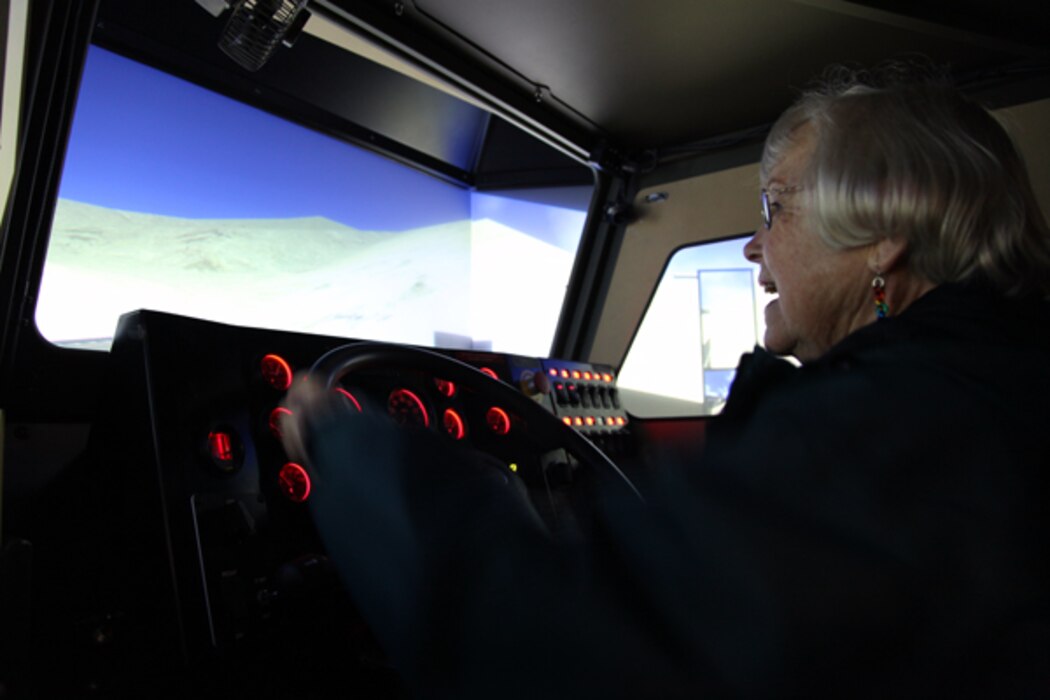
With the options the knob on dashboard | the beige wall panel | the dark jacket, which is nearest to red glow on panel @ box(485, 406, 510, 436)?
the knob on dashboard

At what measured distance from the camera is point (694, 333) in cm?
272

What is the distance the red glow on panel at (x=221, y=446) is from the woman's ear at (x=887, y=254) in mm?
989

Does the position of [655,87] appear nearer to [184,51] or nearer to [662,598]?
[184,51]

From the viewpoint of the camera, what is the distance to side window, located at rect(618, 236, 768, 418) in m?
2.61

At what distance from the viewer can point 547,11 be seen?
6.07 ft

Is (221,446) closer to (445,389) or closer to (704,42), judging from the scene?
(445,389)

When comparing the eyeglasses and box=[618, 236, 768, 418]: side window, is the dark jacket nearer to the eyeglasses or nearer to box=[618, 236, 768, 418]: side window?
the eyeglasses

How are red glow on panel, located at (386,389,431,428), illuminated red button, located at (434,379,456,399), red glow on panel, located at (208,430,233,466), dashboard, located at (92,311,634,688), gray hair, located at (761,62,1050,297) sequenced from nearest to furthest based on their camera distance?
1. gray hair, located at (761,62,1050,297)
2. dashboard, located at (92,311,634,688)
3. red glow on panel, located at (208,430,233,466)
4. red glow on panel, located at (386,389,431,428)
5. illuminated red button, located at (434,379,456,399)

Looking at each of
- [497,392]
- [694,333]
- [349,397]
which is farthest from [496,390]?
[694,333]

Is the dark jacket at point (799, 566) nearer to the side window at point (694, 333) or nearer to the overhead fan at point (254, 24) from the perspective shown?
the overhead fan at point (254, 24)

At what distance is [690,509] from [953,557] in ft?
0.52

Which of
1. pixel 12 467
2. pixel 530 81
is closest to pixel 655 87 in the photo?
pixel 530 81

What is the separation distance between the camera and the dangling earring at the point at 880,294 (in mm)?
902

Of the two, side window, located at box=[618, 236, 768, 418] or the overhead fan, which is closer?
the overhead fan
